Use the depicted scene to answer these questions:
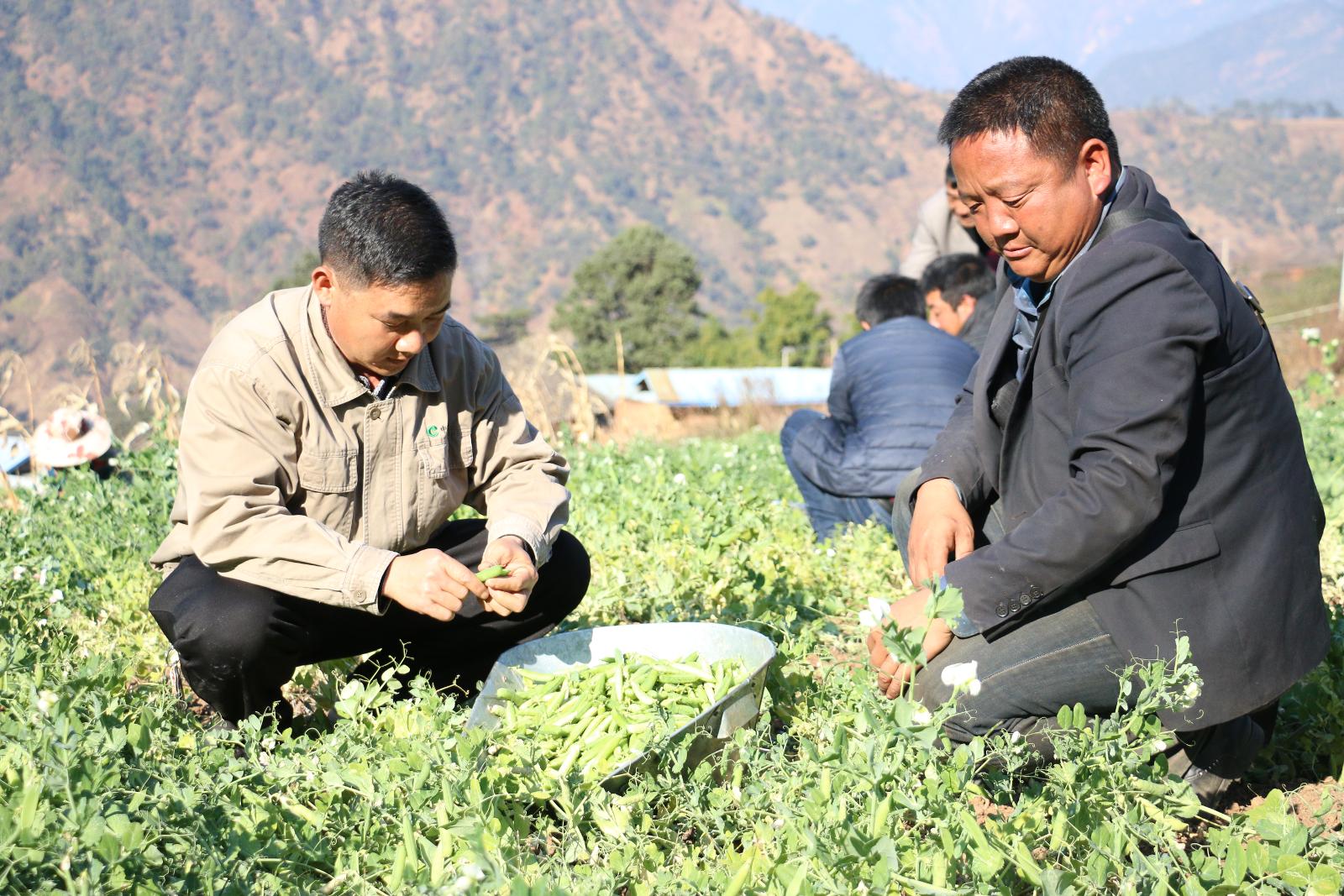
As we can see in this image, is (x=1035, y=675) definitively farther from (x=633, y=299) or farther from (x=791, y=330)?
(x=633, y=299)

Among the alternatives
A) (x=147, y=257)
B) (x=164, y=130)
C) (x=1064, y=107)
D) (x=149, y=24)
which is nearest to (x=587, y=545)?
(x=1064, y=107)

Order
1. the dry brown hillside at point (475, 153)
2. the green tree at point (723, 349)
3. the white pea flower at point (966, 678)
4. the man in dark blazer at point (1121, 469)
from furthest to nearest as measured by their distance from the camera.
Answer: the dry brown hillside at point (475, 153) < the green tree at point (723, 349) < the man in dark blazer at point (1121, 469) < the white pea flower at point (966, 678)

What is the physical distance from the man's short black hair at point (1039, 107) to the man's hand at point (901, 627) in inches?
38.0

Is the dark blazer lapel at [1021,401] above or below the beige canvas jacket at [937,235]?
above

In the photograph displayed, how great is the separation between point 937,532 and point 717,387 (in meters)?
17.2

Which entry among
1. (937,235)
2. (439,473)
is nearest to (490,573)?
(439,473)

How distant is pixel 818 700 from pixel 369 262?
59.8 inches

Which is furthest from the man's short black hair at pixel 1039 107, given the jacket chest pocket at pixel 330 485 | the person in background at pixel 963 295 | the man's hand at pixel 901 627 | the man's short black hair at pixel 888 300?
the man's short black hair at pixel 888 300

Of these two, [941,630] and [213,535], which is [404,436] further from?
[941,630]

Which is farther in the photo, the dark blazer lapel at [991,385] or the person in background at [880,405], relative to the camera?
the person in background at [880,405]

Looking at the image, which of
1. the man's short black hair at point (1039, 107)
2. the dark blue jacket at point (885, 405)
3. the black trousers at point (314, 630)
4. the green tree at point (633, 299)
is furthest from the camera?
the green tree at point (633, 299)

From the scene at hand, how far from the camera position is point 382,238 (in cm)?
271

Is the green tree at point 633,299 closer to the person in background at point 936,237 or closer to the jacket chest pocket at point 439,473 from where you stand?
the person in background at point 936,237

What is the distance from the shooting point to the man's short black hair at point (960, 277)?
5.21 metres
